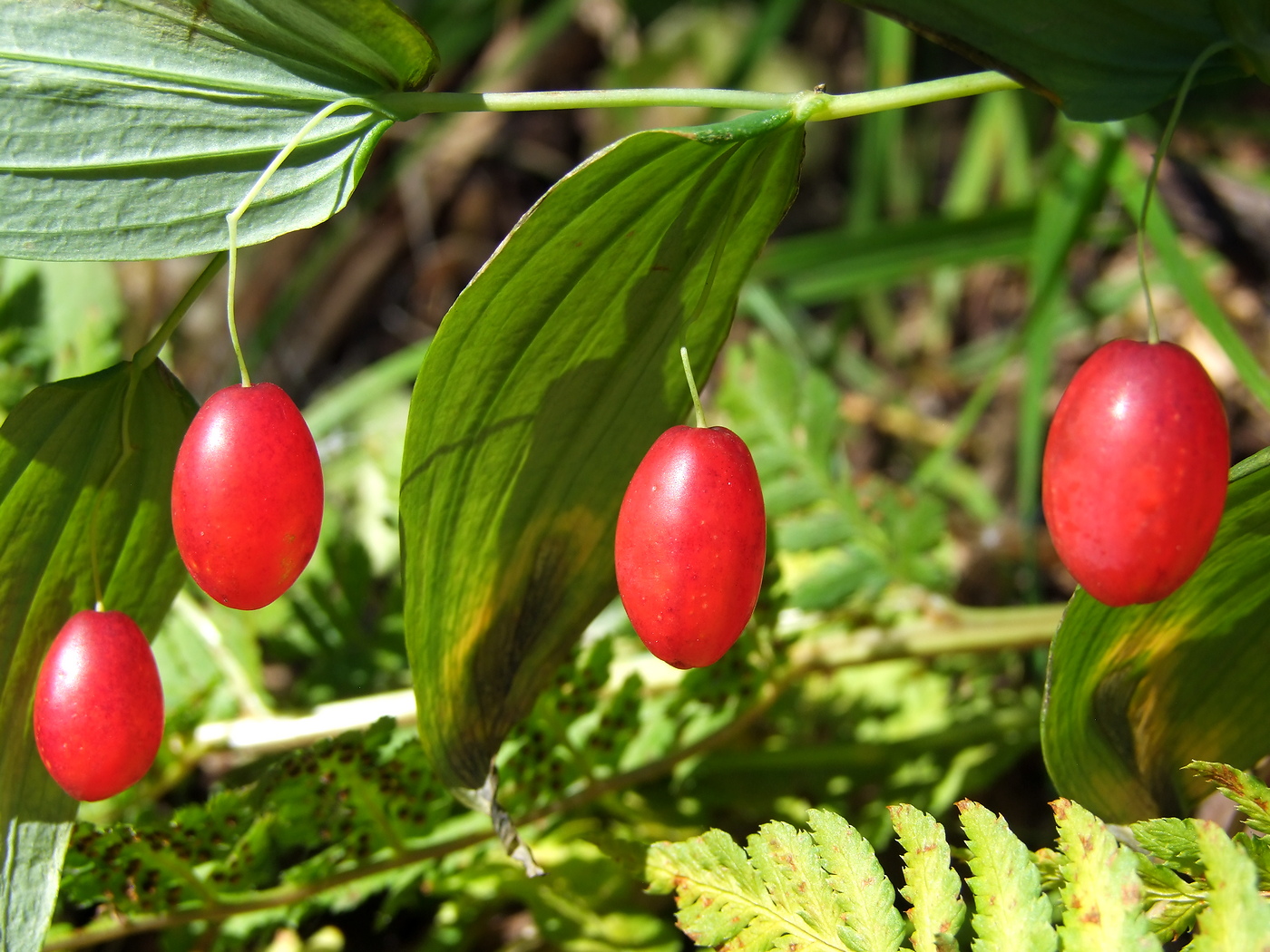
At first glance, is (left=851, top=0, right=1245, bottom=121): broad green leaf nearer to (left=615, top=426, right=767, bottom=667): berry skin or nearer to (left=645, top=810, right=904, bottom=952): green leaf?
(left=615, top=426, right=767, bottom=667): berry skin

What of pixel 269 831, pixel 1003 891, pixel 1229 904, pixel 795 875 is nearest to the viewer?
pixel 1229 904

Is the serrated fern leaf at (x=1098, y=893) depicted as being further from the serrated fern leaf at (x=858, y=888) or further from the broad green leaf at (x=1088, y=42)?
the broad green leaf at (x=1088, y=42)

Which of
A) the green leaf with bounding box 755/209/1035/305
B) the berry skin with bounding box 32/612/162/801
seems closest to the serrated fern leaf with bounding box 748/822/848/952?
the berry skin with bounding box 32/612/162/801

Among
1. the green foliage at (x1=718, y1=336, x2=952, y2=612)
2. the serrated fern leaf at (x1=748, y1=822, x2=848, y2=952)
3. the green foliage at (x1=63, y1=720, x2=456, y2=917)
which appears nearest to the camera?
the serrated fern leaf at (x1=748, y1=822, x2=848, y2=952)

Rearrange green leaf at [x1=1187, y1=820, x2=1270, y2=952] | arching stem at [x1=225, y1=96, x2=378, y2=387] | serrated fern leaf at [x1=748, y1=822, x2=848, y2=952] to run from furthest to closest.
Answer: serrated fern leaf at [x1=748, y1=822, x2=848, y2=952] → arching stem at [x1=225, y1=96, x2=378, y2=387] → green leaf at [x1=1187, y1=820, x2=1270, y2=952]

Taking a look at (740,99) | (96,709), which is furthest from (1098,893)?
(96,709)

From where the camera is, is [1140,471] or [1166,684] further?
[1166,684]

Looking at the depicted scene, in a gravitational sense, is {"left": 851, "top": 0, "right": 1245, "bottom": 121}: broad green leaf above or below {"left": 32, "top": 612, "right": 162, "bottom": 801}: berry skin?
above

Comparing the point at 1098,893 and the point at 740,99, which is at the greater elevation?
the point at 740,99

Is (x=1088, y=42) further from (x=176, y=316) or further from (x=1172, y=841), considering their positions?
(x=176, y=316)
